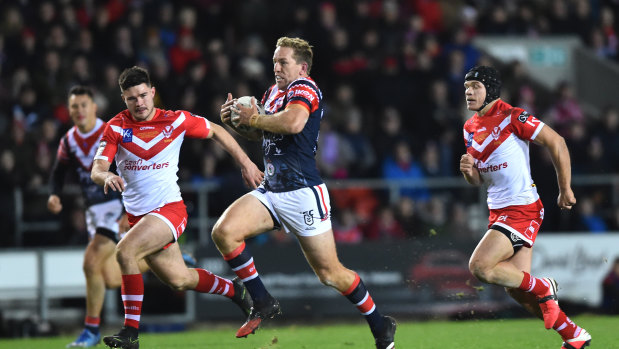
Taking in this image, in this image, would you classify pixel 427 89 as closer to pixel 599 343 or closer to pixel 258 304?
pixel 599 343

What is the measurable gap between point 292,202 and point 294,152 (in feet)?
1.38

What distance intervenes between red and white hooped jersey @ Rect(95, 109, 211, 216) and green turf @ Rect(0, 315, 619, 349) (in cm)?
176

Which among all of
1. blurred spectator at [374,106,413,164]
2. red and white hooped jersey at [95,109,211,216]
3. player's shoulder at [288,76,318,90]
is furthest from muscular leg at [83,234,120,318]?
blurred spectator at [374,106,413,164]

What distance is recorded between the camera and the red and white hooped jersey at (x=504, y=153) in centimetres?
879

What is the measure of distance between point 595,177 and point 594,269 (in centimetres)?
166

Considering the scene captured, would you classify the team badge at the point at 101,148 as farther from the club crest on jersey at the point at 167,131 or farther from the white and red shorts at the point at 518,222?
the white and red shorts at the point at 518,222

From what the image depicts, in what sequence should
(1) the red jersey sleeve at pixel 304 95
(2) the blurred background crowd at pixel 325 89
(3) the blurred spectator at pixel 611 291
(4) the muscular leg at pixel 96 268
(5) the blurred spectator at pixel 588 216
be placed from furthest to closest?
(5) the blurred spectator at pixel 588 216, (2) the blurred background crowd at pixel 325 89, (3) the blurred spectator at pixel 611 291, (4) the muscular leg at pixel 96 268, (1) the red jersey sleeve at pixel 304 95

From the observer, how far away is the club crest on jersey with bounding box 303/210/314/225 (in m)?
8.15

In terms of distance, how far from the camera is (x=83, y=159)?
11.0 metres

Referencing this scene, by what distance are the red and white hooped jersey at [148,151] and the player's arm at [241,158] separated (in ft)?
0.34

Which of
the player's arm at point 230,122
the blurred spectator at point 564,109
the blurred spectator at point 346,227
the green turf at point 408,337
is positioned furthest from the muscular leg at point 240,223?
the blurred spectator at point 564,109

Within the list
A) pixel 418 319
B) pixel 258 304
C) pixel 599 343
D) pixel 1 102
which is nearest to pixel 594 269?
pixel 418 319

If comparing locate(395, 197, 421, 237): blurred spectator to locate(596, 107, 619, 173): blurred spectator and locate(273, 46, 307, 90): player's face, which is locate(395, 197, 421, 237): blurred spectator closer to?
locate(596, 107, 619, 173): blurred spectator

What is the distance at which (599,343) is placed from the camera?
9633mm
